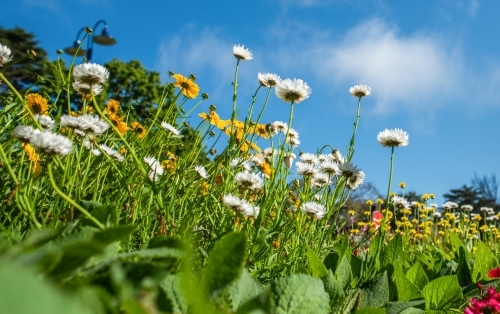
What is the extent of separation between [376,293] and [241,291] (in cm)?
56

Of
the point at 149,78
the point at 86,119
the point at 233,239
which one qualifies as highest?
the point at 149,78

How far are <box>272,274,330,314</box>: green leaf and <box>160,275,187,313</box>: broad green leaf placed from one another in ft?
0.54

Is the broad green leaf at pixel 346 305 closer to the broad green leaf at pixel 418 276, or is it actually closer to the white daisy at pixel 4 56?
the broad green leaf at pixel 418 276

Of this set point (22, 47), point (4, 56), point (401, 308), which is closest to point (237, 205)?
point (401, 308)

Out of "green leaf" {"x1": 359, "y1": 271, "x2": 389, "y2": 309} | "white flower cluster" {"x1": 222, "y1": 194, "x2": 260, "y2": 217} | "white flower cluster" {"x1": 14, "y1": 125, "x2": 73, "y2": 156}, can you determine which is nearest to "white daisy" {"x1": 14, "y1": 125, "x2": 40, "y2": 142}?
"white flower cluster" {"x1": 14, "y1": 125, "x2": 73, "y2": 156}

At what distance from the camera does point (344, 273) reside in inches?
57.7

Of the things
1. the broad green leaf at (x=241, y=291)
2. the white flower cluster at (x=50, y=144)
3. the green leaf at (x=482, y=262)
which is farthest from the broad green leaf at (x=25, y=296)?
the green leaf at (x=482, y=262)

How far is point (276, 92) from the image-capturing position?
1.64 metres

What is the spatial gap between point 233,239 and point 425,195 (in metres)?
4.93

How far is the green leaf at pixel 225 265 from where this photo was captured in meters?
0.72

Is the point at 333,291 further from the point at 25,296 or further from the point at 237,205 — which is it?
the point at 25,296

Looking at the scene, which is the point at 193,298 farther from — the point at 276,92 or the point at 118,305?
the point at 276,92

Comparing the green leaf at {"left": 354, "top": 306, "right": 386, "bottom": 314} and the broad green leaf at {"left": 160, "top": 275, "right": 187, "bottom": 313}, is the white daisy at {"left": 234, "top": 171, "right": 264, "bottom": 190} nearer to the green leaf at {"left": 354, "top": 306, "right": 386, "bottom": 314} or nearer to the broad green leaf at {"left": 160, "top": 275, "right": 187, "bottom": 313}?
the green leaf at {"left": 354, "top": 306, "right": 386, "bottom": 314}

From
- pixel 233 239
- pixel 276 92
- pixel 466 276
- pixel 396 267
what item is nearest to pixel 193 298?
pixel 233 239
